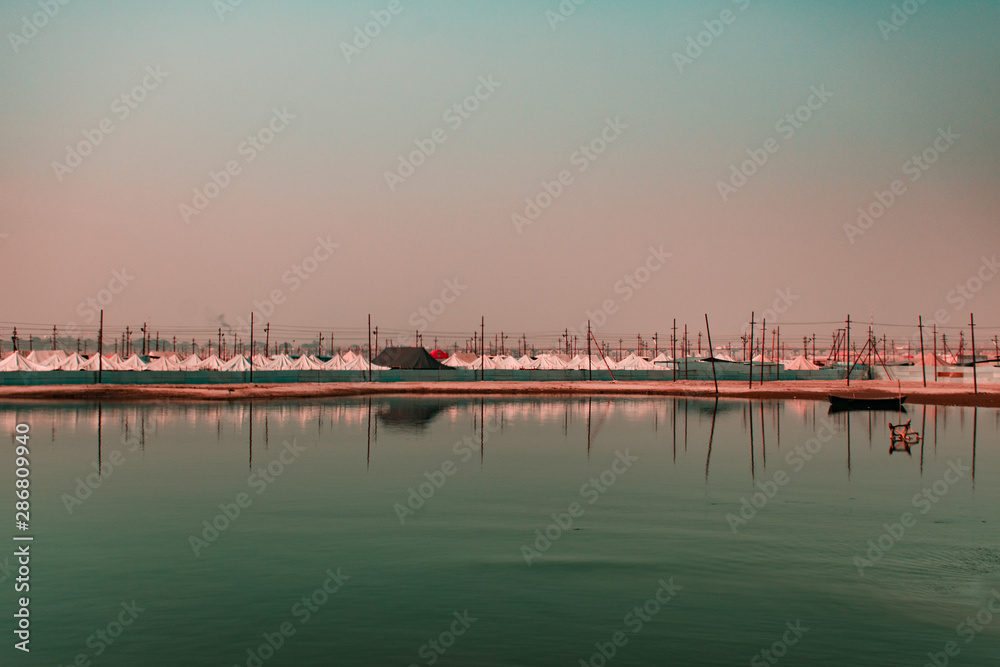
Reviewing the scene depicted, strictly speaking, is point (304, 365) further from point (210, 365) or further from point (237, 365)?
point (210, 365)

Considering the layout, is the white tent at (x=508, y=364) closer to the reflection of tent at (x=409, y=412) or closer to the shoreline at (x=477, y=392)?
the shoreline at (x=477, y=392)

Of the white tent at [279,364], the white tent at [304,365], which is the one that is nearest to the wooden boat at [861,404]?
the white tent at [304,365]

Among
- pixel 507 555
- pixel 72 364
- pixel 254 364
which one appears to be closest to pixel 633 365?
pixel 254 364

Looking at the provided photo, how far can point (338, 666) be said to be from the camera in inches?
468

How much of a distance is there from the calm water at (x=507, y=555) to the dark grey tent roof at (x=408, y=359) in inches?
3075

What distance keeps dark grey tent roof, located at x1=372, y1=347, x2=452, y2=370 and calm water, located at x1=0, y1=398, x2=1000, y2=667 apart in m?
78.1

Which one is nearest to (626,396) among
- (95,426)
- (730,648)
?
(95,426)

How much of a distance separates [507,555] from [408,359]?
99.9 m

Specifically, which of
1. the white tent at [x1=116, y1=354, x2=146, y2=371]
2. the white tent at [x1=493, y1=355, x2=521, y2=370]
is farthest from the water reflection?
the white tent at [x1=493, y1=355, x2=521, y2=370]

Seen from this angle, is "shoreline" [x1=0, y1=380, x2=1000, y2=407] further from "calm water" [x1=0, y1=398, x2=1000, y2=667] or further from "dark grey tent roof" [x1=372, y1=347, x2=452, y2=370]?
"calm water" [x1=0, y1=398, x2=1000, y2=667]

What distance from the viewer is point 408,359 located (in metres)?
117

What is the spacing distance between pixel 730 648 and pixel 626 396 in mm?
68820

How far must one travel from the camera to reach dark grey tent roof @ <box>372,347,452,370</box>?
381 ft

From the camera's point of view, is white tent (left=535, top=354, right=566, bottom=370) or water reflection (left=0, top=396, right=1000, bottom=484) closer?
water reflection (left=0, top=396, right=1000, bottom=484)
